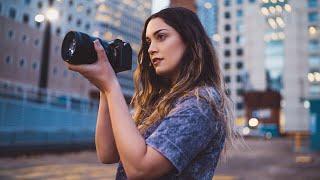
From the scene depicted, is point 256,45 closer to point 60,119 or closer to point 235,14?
point 235,14

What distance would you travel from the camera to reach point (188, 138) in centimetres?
110

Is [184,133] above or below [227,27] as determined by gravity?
above

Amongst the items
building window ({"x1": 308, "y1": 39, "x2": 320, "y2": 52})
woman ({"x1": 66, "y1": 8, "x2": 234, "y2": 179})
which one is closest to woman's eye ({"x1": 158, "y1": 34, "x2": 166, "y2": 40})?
woman ({"x1": 66, "y1": 8, "x2": 234, "y2": 179})

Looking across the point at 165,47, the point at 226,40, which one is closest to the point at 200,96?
the point at 165,47

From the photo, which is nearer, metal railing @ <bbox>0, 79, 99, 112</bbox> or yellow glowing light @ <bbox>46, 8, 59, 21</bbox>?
yellow glowing light @ <bbox>46, 8, 59, 21</bbox>

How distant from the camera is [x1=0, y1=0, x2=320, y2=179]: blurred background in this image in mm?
5915

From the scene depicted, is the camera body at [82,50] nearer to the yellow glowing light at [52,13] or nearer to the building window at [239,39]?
the yellow glowing light at [52,13]

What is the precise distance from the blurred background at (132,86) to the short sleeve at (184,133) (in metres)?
1.61

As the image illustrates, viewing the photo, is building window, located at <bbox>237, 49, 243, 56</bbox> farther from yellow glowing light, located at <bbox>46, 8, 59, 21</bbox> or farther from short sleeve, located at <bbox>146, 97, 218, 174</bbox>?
short sleeve, located at <bbox>146, 97, 218, 174</bbox>

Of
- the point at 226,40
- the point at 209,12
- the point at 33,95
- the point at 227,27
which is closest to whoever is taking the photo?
the point at 209,12

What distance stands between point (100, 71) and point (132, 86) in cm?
1350

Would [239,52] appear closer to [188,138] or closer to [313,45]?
[313,45]

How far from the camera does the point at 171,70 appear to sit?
1300mm

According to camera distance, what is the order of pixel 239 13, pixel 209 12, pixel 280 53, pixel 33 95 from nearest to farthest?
1. pixel 209 12
2. pixel 33 95
3. pixel 280 53
4. pixel 239 13
